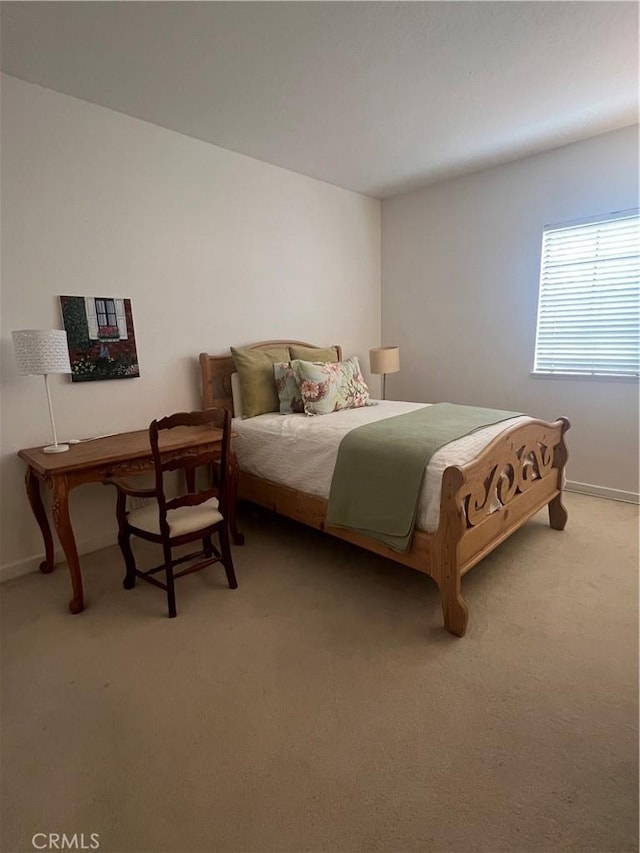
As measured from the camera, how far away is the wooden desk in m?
2.12

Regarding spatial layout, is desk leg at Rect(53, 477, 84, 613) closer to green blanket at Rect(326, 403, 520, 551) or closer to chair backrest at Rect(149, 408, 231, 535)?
chair backrest at Rect(149, 408, 231, 535)

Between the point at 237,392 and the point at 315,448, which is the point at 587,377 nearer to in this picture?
the point at 315,448

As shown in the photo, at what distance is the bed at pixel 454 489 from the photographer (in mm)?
1912

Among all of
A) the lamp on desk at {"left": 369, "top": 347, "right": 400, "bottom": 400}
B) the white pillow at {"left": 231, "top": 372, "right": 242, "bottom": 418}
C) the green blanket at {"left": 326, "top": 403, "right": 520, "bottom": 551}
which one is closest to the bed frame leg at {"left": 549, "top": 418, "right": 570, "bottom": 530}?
the green blanket at {"left": 326, "top": 403, "right": 520, "bottom": 551}

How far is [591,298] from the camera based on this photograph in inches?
130

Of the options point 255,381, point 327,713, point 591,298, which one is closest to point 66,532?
point 327,713

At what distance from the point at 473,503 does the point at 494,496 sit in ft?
0.81

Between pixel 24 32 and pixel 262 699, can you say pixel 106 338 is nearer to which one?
pixel 24 32

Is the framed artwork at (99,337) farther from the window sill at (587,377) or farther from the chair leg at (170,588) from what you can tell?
the window sill at (587,377)

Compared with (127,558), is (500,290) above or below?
above

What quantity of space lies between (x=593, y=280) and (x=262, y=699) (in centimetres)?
348

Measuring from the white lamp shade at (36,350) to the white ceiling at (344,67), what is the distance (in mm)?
1298

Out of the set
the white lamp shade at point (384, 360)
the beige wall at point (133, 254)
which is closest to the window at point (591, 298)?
the white lamp shade at point (384, 360)

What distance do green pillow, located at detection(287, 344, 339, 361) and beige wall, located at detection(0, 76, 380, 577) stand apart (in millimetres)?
247
